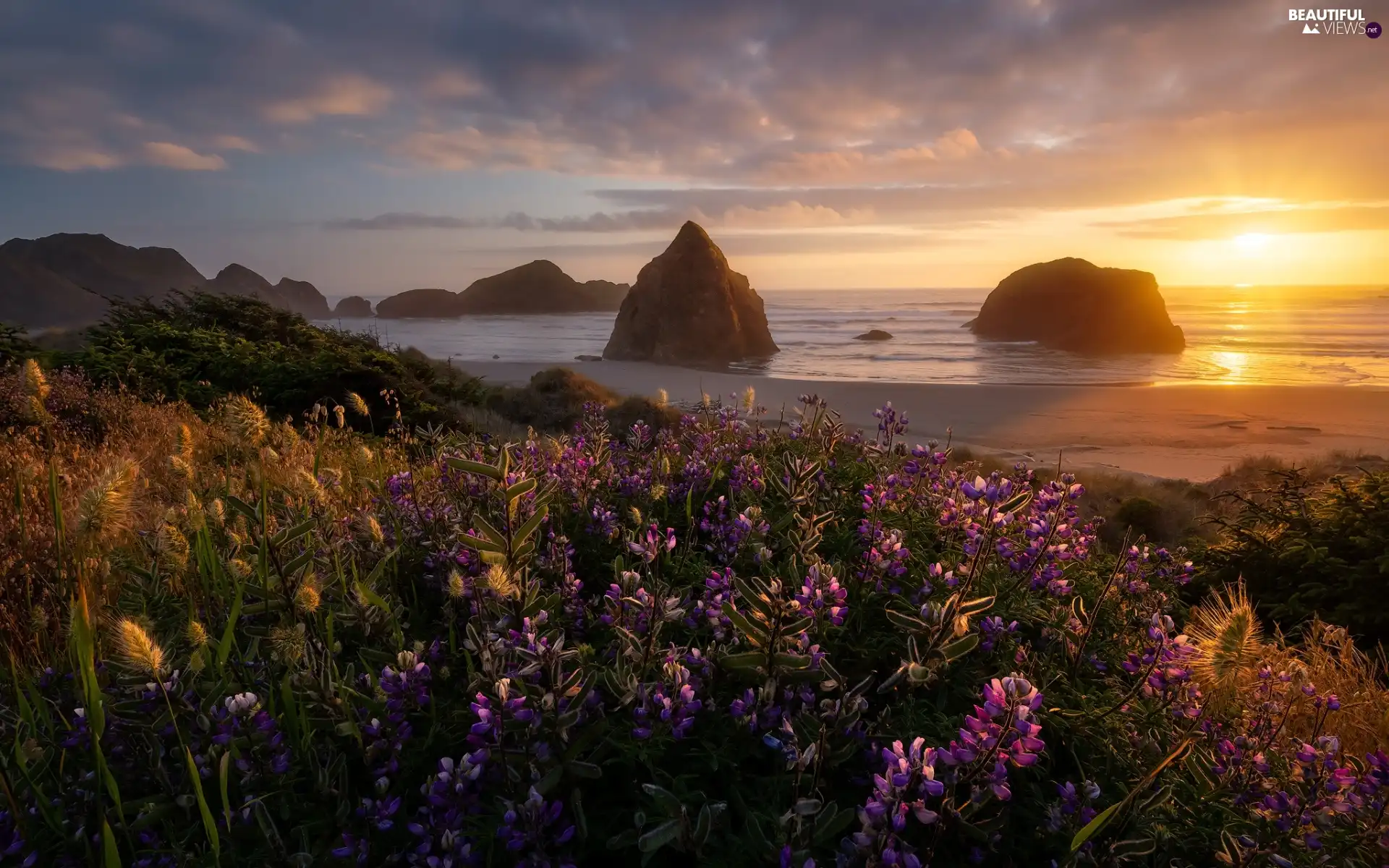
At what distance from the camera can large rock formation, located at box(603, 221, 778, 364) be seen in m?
43.5

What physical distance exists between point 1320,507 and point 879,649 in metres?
5.43

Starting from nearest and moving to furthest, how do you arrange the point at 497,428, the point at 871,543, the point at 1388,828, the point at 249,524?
the point at 1388,828 < the point at 871,543 < the point at 249,524 < the point at 497,428

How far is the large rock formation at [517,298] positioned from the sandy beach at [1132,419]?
77.8 m

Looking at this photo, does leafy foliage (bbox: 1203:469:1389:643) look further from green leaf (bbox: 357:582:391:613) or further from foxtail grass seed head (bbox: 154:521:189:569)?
foxtail grass seed head (bbox: 154:521:189:569)

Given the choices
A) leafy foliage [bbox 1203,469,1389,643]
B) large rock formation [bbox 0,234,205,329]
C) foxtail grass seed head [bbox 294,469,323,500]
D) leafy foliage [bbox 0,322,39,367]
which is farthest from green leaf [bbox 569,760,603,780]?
large rock formation [bbox 0,234,205,329]

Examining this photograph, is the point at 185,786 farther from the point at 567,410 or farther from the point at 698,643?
the point at 567,410

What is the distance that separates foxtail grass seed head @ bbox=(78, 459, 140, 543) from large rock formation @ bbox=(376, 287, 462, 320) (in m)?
105

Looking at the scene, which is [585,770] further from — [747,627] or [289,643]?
[289,643]

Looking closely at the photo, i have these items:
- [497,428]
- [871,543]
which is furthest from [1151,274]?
[871,543]

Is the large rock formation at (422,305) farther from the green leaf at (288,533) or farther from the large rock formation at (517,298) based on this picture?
the green leaf at (288,533)

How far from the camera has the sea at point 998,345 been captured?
102 ft

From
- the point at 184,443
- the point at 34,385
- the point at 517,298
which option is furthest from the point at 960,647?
the point at 517,298

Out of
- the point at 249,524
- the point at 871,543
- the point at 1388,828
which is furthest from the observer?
the point at 249,524

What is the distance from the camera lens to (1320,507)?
5.61m
